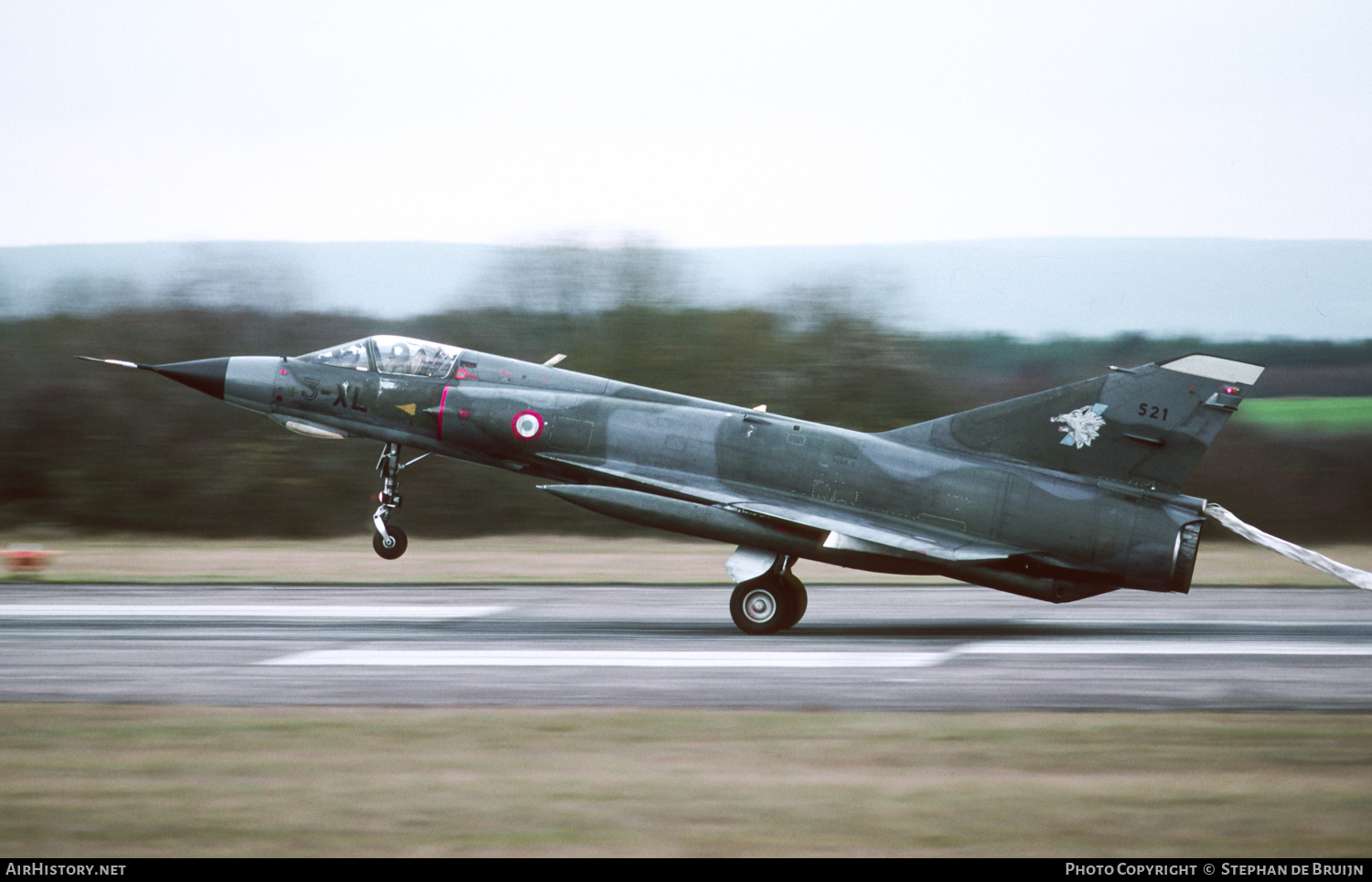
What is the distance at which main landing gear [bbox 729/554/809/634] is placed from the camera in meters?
14.1

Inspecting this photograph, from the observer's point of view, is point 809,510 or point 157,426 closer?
point 809,510

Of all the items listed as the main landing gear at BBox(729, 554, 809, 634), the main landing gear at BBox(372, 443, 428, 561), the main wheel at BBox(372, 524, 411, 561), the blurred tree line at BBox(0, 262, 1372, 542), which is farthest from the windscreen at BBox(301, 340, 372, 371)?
the blurred tree line at BBox(0, 262, 1372, 542)

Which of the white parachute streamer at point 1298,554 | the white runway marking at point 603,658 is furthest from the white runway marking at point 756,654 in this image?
the white parachute streamer at point 1298,554

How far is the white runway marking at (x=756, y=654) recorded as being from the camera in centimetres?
1184

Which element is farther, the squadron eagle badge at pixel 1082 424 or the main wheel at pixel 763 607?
the main wheel at pixel 763 607

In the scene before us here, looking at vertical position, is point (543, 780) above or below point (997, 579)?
below

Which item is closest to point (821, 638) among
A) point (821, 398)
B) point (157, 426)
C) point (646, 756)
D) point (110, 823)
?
point (646, 756)

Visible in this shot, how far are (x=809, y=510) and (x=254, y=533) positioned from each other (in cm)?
2097

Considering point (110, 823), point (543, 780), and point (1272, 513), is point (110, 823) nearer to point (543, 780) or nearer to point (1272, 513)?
point (543, 780)

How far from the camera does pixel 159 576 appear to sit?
2028 centimetres

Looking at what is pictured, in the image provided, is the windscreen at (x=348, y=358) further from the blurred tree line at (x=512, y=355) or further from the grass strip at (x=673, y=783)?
the blurred tree line at (x=512, y=355)

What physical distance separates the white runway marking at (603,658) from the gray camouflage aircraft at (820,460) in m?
1.44

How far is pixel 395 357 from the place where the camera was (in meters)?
15.5

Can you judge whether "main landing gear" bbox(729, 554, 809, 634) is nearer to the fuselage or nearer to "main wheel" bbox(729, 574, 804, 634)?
"main wheel" bbox(729, 574, 804, 634)
